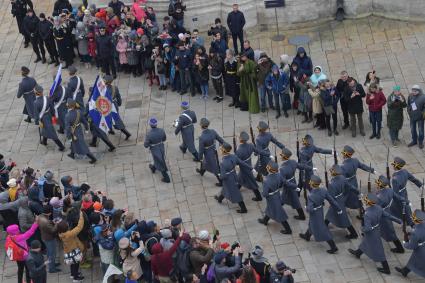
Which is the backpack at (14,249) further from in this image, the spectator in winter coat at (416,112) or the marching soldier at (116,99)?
the spectator in winter coat at (416,112)

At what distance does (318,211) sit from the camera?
709 inches

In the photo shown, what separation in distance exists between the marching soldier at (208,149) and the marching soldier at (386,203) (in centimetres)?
383

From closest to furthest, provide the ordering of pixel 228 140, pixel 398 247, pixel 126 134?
pixel 398 247 < pixel 228 140 < pixel 126 134

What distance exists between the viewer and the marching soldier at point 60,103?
22250mm

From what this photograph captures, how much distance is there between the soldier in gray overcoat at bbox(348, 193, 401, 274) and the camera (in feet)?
56.4

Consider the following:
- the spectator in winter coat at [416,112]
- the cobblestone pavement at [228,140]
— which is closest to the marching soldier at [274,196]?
the cobblestone pavement at [228,140]

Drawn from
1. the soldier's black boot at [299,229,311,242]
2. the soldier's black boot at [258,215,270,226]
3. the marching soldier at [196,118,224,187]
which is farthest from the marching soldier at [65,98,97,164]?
the soldier's black boot at [299,229,311,242]

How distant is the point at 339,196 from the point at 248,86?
5.46 m

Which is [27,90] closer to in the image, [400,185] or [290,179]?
[290,179]

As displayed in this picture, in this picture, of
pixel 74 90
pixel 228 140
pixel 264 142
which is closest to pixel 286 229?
pixel 264 142

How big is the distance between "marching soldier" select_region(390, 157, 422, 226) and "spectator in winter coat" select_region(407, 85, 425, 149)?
2.90 m

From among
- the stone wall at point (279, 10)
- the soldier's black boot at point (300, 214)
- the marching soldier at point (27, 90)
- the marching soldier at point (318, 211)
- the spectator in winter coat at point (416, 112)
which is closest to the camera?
the marching soldier at point (318, 211)

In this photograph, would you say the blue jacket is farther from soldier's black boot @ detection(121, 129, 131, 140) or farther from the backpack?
the backpack

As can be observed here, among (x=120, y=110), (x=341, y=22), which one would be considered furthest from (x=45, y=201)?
(x=341, y=22)
